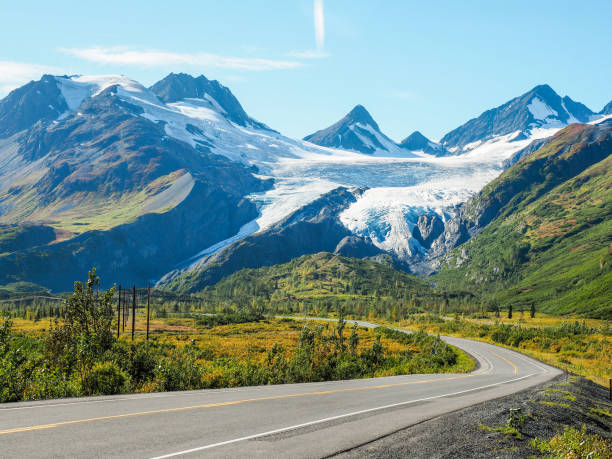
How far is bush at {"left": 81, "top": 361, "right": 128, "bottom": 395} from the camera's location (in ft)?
68.7

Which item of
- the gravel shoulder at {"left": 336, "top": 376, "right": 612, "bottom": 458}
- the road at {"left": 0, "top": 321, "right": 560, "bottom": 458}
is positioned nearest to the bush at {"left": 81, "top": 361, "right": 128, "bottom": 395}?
the road at {"left": 0, "top": 321, "right": 560, "bottom": 458}

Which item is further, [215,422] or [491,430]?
[491,430]

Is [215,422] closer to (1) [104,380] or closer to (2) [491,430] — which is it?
(2) [491,430]

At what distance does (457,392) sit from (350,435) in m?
14.2

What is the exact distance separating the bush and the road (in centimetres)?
261

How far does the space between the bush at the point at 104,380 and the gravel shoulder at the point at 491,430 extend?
13.5 meters

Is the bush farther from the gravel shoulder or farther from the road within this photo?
the gravel shoulder

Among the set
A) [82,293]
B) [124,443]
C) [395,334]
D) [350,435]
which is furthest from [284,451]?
A: [395,334]

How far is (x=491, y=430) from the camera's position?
15.0 metres

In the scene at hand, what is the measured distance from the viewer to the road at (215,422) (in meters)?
11.1

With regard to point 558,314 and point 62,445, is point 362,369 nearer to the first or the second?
point 62,445

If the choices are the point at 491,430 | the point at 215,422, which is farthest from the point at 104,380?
the point at 491,430

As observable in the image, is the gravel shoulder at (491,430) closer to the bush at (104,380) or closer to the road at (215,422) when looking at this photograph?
the road at (215,422)

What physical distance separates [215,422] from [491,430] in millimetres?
8673
